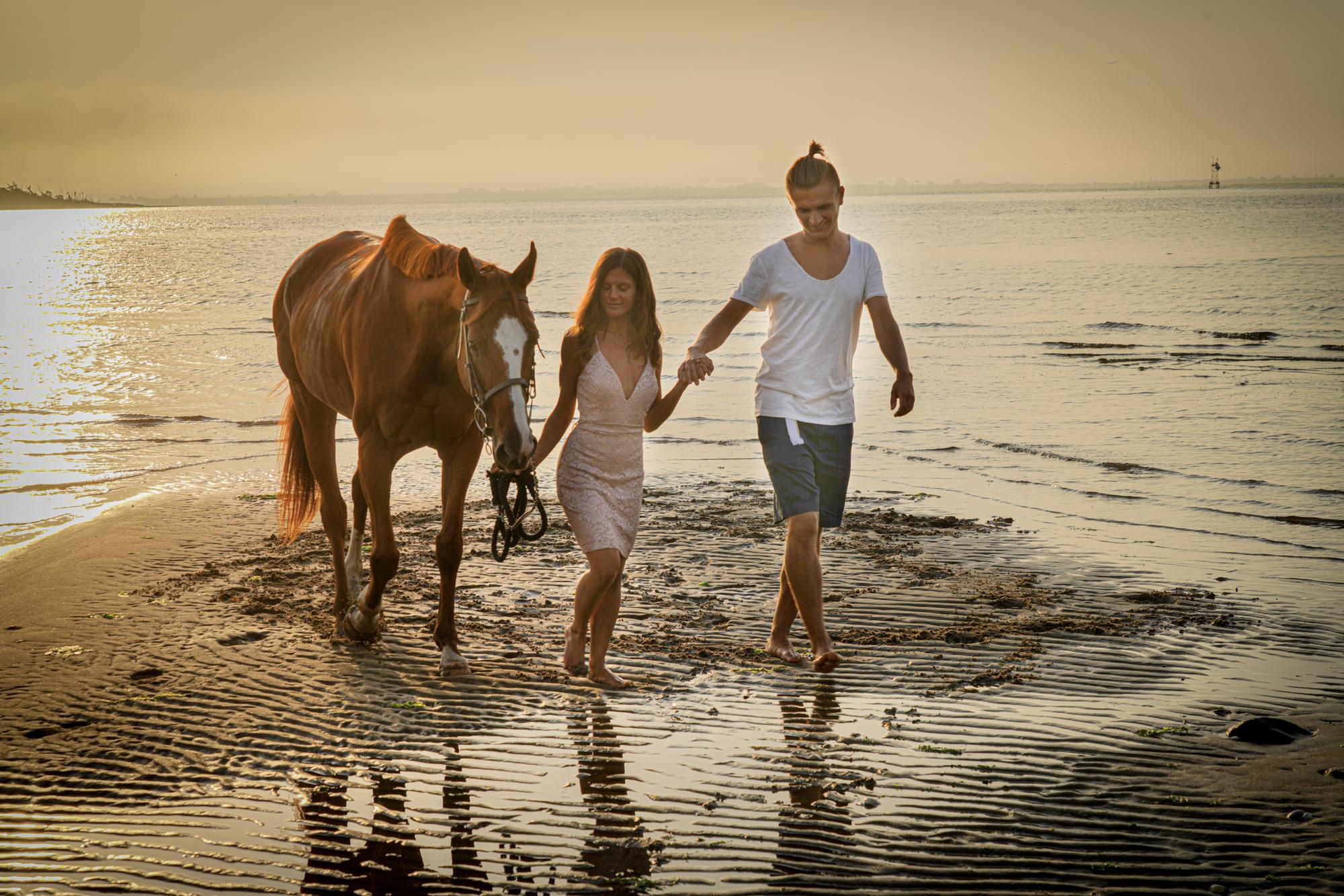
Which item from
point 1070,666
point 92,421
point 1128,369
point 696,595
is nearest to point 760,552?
point 696,595

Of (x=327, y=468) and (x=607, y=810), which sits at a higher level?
(x=327, y=468)

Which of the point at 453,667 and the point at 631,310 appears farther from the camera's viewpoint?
the point at 453,667

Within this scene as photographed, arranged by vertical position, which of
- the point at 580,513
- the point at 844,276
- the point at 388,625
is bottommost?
the point at 388,625

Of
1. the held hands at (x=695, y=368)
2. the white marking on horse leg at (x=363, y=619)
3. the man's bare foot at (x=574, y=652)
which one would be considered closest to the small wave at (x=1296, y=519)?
the held hands at (x=695, y=368)

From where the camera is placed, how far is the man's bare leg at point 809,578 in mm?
5090

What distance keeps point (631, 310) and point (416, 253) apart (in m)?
1.27

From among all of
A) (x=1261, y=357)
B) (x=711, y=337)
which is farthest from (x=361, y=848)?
(x=1261, y=357)

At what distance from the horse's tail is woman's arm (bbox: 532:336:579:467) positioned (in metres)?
2.95

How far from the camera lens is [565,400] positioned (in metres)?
4.94

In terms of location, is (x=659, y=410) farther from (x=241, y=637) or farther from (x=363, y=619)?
(x=241, y=637)

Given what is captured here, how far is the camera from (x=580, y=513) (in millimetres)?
4973

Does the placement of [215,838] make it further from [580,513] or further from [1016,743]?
[1016,743]

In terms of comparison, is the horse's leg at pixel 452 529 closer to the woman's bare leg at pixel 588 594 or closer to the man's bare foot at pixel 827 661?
the woman's bare leg at pixel 588 594

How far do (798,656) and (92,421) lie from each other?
11230 mm
